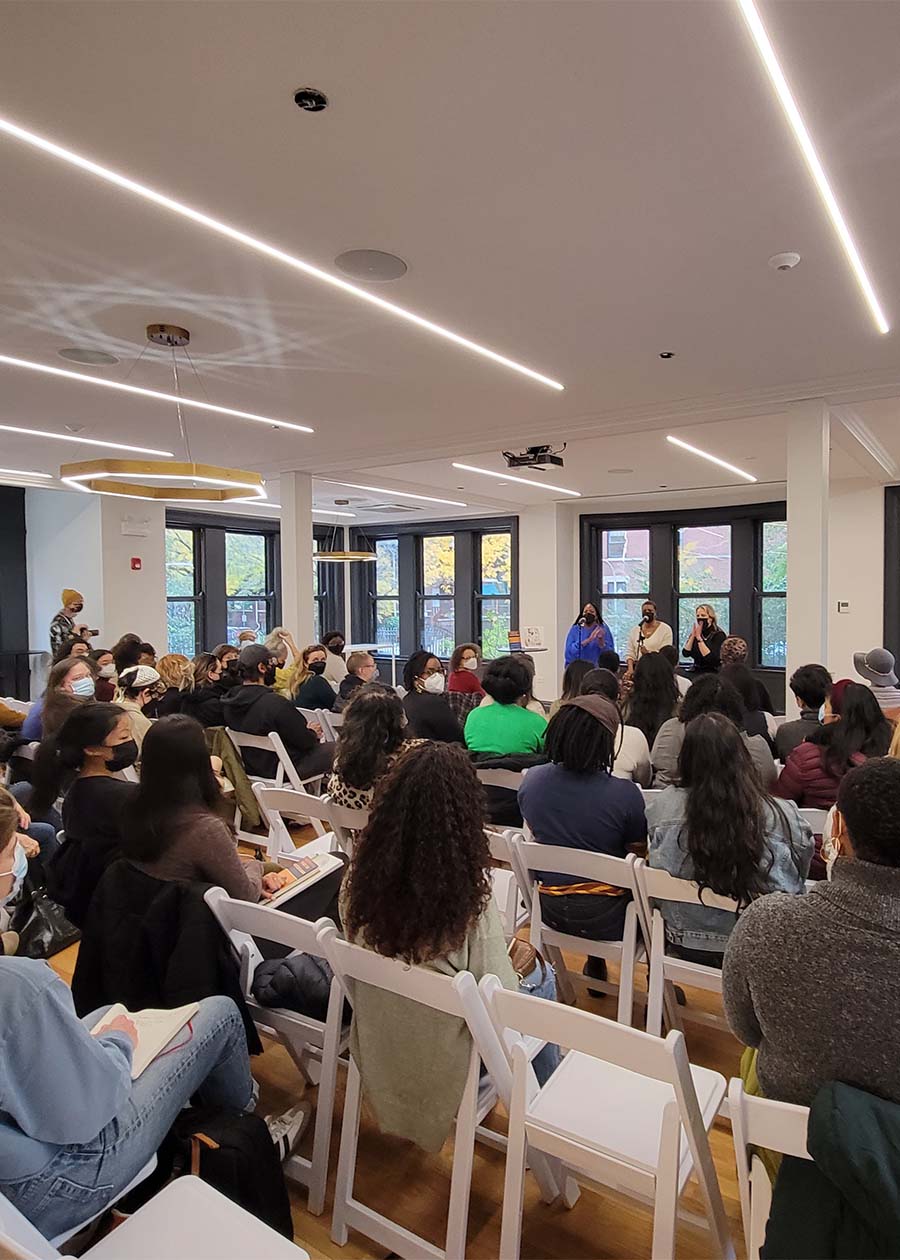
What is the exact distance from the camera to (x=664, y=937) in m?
2.10

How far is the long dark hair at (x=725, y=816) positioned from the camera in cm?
192

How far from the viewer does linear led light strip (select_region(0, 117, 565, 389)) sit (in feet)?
7.00

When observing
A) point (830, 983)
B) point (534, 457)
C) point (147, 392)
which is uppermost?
point (147, 392)

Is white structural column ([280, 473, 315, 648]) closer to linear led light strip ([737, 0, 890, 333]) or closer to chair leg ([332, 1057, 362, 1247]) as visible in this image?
linear led light strip ([737, 0, 890, 333])

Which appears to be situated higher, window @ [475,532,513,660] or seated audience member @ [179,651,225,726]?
window @ [475,532,513,660]

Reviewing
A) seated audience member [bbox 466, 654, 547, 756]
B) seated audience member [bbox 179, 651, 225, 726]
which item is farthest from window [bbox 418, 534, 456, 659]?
seated audience member [bbox 466, 654, 547, 756]

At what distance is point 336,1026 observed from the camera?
1726 mm

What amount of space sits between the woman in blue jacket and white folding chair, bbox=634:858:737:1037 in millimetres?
6032

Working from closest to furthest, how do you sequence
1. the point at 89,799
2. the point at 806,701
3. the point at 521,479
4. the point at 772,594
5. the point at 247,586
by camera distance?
1. the point at 89,799
2. the point at 806,701
3. the point at 521,479
4. the point at 772,594
5. the point at 247,586

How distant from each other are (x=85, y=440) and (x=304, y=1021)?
5651 millimetres

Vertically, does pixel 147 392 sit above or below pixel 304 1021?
above

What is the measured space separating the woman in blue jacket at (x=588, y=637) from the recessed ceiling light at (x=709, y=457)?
6.27 feet

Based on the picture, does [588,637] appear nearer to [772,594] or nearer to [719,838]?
[772,594]

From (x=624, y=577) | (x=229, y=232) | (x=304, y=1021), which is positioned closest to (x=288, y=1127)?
(x=304, y=1021)
